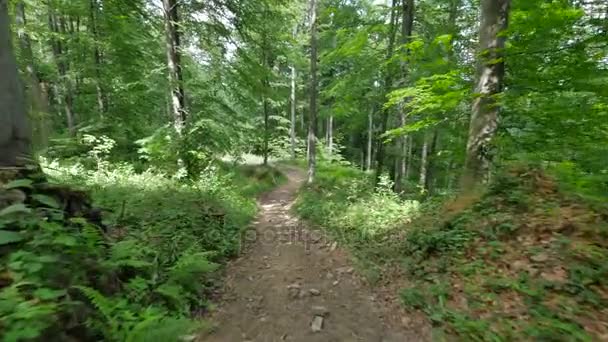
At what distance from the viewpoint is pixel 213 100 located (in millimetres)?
11555

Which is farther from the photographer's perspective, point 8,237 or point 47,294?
point 8,237

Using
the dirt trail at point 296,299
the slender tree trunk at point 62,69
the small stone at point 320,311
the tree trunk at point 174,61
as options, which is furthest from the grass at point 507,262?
the slender tree trunk at point 62,69

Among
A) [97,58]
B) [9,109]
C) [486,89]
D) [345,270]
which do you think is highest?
[97,58]

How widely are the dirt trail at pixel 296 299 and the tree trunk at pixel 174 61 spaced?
4.87m

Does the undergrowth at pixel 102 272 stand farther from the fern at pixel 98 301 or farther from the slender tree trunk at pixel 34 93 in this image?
the slender tree trunk at pixel 34 93

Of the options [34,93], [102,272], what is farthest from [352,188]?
[34,93]

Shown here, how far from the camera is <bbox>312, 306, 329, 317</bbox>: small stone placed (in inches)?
176

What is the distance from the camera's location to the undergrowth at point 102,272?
258 centimetres

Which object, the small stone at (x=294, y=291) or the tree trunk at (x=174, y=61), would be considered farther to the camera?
the tree trunk at (x=174, y=61)

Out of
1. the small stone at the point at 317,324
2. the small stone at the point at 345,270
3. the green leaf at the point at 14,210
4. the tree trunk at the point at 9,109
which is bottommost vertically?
the small stone at the point at 317,324

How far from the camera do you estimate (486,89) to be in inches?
239

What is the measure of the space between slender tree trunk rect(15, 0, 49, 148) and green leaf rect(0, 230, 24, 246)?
5.54m

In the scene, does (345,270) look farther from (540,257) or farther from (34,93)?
(34,93)

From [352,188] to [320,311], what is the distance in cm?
650
